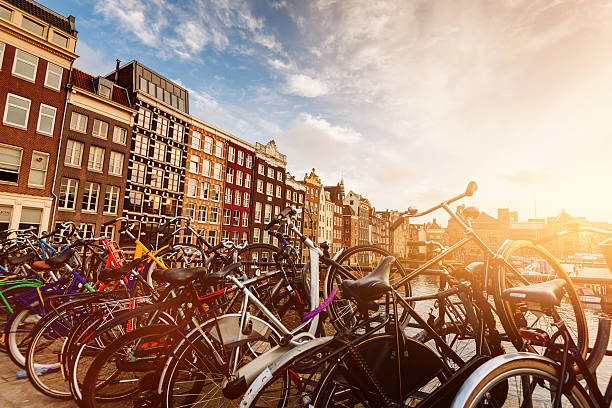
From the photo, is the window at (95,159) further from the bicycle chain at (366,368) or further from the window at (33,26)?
the bicycle chain at (366,368)

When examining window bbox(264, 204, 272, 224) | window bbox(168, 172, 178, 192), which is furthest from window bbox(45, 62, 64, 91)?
window bbox(264, 204, 272, 224)

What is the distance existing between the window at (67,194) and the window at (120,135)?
4.79 m

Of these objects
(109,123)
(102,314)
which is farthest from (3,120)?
(102,314)

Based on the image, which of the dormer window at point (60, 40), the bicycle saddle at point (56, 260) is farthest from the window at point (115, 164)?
the bicycle saddle at point (56, 260)

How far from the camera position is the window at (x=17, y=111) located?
18.5 metres

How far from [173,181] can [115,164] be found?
17.9 ft

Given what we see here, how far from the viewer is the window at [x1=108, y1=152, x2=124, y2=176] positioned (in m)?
24.5

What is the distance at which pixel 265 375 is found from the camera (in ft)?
6.11

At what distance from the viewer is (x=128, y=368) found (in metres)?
2.55

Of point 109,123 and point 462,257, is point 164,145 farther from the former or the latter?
point 462,257

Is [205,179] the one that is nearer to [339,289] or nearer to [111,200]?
[111,200]

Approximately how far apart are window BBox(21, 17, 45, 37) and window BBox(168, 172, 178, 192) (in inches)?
522

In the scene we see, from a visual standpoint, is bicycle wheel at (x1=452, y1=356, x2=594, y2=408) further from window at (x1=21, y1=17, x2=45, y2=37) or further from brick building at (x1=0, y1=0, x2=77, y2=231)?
window at (x1=21, y1=17, x2=45, y2=37)

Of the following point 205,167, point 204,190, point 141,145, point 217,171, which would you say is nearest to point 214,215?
point 204,190
